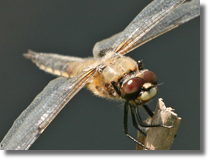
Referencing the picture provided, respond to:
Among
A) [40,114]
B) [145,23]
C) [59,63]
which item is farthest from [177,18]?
[40,114]

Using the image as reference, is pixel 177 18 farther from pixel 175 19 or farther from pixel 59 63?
pixel 59 63

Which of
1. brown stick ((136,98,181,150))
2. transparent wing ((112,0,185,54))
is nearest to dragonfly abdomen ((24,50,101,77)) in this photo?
transparent wing ((112,0,185,54))

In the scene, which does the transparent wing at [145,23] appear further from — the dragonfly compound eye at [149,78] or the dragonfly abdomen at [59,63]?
the dragonfly compound eye at [149,78]

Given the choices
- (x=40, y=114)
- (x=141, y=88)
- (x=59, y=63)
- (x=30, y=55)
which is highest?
→ (x=30, y=55)

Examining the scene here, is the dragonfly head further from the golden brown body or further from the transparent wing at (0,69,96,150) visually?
the transparent wing at (0,69,96,150)

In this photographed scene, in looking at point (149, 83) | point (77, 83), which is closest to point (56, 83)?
point (77, 83)

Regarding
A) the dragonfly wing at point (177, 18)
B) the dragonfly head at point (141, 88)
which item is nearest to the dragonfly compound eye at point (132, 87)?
the dragonfly head at point (141, 88)

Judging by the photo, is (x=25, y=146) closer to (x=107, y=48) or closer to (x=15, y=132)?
(x=15, y=132)
